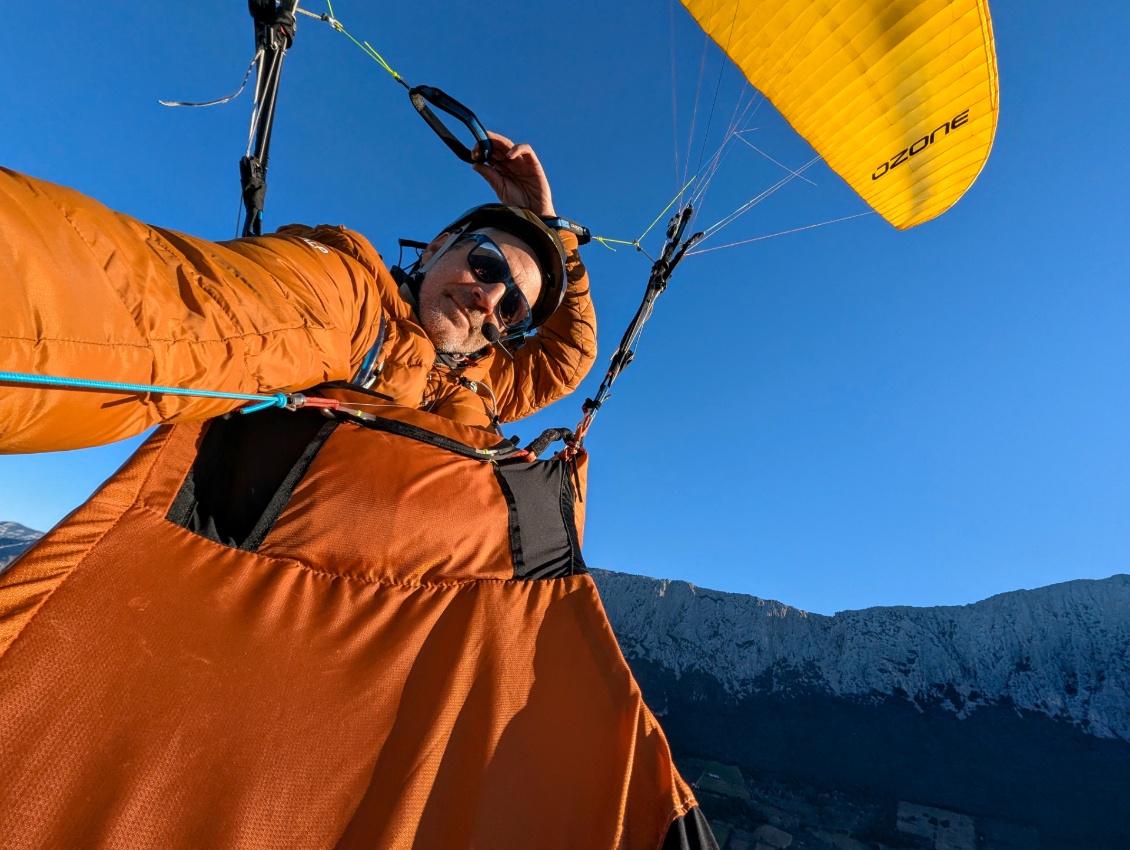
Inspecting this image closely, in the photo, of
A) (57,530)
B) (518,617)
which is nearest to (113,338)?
(57,530)

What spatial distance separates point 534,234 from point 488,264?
29 cm

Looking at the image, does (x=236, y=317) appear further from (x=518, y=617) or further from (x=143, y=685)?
(x=518, y=617)

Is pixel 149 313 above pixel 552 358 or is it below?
below

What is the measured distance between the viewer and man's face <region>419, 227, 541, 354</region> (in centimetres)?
184

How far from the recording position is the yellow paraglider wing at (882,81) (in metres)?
4.12

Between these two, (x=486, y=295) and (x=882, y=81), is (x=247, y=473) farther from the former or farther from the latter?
(x=882, y=81)

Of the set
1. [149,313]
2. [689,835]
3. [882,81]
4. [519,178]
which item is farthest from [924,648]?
[149,313]

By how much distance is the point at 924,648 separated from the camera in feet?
76.7

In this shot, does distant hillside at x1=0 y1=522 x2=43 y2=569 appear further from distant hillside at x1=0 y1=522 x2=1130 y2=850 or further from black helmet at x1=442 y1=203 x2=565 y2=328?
black helmet at x1=442 y1=203 x2=565 y2=328

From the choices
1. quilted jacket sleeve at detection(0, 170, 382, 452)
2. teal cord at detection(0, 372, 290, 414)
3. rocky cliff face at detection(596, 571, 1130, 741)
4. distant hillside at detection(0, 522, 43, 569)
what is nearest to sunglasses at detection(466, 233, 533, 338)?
quilted jacket sleeve at detection(0, 170, 382, 452)

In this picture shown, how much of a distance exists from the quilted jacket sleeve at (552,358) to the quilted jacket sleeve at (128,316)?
1.66m

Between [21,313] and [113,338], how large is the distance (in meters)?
0.11

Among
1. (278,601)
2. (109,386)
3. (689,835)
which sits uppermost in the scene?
(109,386)

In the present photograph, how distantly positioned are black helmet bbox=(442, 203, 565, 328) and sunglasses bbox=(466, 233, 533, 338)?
126 millimetres
